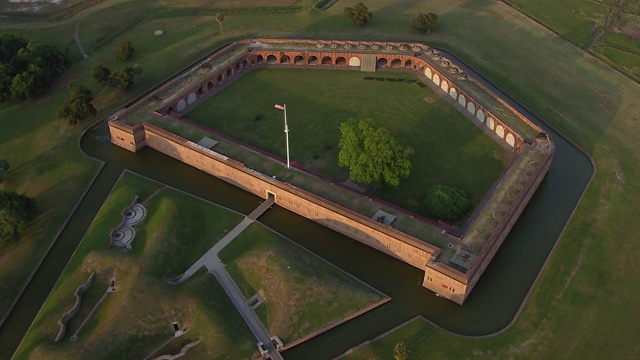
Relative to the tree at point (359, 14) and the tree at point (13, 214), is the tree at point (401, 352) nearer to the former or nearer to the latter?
the tree at point (13, 214)

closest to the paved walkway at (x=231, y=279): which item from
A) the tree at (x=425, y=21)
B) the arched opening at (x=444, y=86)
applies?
the arched opening at (x=444, y=86)

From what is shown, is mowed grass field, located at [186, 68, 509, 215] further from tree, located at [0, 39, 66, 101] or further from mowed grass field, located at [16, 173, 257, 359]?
tree, located at [0, 39, 66, 101]

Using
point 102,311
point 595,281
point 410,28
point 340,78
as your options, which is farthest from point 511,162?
point 102,311

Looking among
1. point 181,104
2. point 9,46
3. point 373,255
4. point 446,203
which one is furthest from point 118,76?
point 446,203

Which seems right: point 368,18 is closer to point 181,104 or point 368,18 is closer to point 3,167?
point 181,104

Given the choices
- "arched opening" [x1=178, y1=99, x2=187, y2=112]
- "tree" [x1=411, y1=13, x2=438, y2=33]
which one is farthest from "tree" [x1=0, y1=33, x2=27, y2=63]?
"tree" [x1=411, y1=13, x2=438, y2=33]

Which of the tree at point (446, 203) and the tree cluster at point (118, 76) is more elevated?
the tree cluster at point (118, 76)
